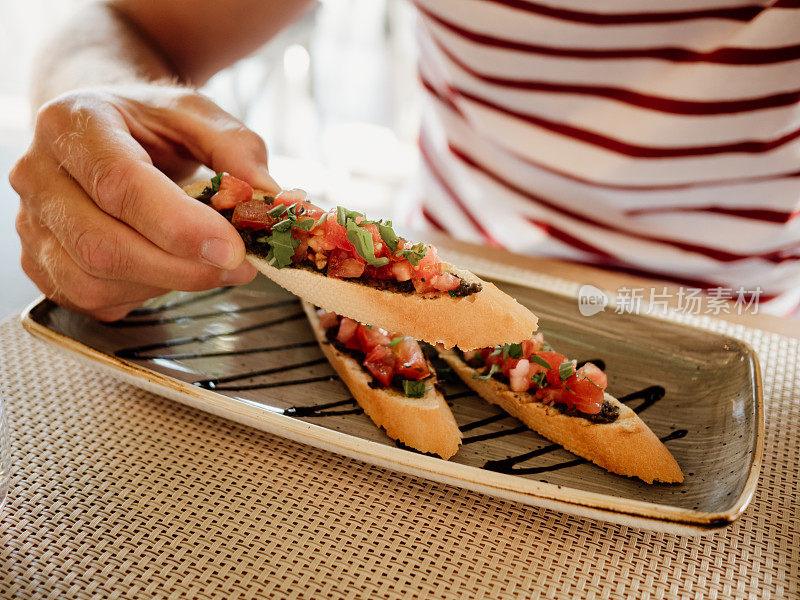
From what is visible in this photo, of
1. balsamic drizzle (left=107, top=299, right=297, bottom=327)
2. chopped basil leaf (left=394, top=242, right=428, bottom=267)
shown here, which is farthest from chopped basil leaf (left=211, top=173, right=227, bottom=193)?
chopped basil leaf (left=394, top=242, right=428, bottom=267)

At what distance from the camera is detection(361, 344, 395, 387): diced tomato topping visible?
127 centimetres

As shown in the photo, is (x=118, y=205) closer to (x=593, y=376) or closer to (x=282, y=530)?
(x=282, y=530)

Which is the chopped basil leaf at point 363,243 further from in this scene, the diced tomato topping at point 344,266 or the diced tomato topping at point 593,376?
the diced tomato topping at point 593,376

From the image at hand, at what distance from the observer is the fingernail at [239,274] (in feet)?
4.13

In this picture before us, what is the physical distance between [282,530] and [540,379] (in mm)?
598

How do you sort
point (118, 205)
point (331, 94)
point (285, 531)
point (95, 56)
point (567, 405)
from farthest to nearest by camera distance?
point (331, 94) → point (95, 56) → point (567, 405) → point (118, 205) → point (285, 531)

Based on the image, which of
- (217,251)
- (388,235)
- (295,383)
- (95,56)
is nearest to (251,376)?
(295,383)

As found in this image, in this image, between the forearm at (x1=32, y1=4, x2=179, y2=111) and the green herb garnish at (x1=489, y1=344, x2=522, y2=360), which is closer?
the green herb garnish at (x1=489, y1=344, x2=522, y2=360)

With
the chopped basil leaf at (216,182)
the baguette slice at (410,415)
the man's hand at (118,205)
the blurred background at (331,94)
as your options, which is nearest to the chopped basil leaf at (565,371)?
the baguette slice at (410,415)

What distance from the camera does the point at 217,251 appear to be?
113 centimetres

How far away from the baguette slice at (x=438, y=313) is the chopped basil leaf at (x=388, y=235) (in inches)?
3.7

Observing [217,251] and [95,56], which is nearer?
[217,251]

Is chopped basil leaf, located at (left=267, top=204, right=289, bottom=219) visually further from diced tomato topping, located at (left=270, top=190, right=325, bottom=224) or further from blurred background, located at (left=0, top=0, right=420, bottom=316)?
blurred background, located at (left=0, top=0, right=420, bottom=316)

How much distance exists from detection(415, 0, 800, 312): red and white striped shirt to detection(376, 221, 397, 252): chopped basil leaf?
81 cm
